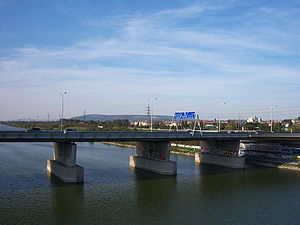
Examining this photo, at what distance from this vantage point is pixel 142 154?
2601 inches

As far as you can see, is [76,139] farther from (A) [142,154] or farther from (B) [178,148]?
(B) [178,148]

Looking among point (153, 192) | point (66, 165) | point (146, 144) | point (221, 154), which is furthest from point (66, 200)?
point (221, 154)

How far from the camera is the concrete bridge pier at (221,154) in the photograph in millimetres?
69000

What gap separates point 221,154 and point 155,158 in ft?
60.3

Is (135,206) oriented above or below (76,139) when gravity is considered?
below

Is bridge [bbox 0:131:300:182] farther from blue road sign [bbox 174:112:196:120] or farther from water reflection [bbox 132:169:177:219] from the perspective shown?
blue road sign [bbox 174:112:196:120]

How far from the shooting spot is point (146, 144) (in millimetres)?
64812

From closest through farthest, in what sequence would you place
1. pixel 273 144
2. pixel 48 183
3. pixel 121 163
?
1. pixel 48 183
2. pixel 121 163
3. pixel 273 144

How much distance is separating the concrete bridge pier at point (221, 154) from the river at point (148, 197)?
5949mm

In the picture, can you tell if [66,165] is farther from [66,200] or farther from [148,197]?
[148,197]

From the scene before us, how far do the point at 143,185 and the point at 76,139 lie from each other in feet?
42.2

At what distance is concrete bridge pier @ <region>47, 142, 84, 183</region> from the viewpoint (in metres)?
49.5

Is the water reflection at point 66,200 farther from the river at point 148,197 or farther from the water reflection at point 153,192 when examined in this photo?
the water reflection at point 153,192

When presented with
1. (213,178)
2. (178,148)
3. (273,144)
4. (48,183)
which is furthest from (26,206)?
(178,148)
